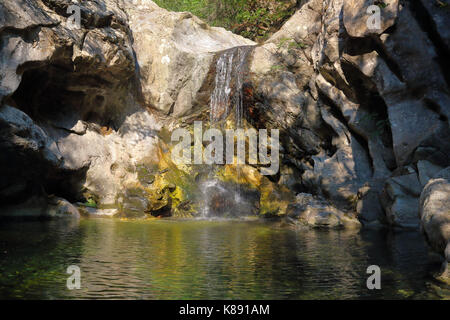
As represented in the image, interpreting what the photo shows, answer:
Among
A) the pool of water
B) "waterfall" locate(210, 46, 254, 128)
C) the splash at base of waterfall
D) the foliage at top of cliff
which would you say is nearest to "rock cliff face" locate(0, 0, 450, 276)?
"waterfall" locate(210, 46, 254, 128)

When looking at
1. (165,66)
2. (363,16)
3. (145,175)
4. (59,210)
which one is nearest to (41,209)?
(59,210)

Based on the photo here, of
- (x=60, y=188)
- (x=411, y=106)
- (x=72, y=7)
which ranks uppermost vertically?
(x=72, y=7)

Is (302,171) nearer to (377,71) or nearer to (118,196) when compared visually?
(377,71)

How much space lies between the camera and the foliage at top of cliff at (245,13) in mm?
21781

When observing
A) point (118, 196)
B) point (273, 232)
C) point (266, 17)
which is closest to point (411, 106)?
point (273, 232)

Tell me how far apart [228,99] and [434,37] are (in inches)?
317

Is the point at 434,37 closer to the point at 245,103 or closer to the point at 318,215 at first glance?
the point at 318,215

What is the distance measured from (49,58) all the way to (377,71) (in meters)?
8.98

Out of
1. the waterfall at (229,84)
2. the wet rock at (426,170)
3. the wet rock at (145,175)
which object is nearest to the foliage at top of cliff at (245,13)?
the waterfall at (229,84)

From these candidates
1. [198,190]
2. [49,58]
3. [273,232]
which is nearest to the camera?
[273,232]

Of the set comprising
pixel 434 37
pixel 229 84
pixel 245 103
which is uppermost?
pixel 229 84

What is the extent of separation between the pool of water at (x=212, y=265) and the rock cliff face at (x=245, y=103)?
118cm

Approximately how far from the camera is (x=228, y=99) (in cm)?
1641
